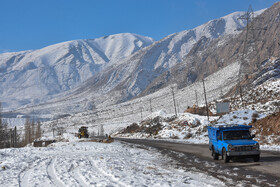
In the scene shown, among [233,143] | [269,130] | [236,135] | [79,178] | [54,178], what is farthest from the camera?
[269,130]

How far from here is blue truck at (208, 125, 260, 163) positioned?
15352mm

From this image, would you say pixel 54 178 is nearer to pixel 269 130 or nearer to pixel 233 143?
pixel 233 143

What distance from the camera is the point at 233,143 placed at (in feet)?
51.6

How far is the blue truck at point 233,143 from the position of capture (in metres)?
15.4

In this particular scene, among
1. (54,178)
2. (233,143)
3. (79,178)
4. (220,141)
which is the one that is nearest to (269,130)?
(220,141)

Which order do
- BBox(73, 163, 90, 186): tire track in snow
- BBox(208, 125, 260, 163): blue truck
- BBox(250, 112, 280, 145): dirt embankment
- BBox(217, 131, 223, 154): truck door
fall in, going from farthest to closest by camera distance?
BBox(250, 112, 280, 145): dirt embankment, BBox(217, 131, 223, 154): truck door, BBox(208, 125, 260, 163): blue truck, BBox(73, 163, 90, 186): tire track in snow

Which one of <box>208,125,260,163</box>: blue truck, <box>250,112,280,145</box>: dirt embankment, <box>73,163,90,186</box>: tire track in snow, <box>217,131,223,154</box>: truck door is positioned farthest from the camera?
<box>250,112,280,145</box>: dirt embankment

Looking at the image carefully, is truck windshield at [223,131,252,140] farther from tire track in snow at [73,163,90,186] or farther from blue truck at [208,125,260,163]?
tire track in snow at [73,163,90,186]

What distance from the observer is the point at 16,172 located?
48.1 ft

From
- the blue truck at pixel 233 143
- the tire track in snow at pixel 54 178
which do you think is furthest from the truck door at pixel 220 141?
the tire track in snow at pixel 54 178

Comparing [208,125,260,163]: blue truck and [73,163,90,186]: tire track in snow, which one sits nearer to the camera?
[73,163,90,186]: tire track in snow

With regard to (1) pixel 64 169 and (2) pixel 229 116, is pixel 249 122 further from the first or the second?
(1) pixel 64 169

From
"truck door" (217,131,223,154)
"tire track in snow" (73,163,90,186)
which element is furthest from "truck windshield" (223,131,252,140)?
→ "tire track in snow" (73,163,90,186)

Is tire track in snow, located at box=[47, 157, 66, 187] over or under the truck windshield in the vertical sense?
under
